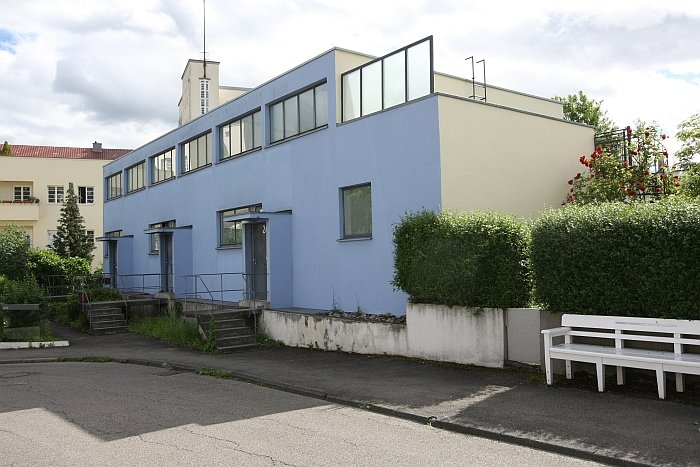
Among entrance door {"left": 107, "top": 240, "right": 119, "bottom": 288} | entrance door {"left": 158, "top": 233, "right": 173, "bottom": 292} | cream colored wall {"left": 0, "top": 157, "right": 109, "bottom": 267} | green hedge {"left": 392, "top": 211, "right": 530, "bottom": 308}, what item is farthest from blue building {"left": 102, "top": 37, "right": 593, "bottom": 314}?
cream colored wall {"left": 0, "top": 157, "right": 109, "bottom": 267}

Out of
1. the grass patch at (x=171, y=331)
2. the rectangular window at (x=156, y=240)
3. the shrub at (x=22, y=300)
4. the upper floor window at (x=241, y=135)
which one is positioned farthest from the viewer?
the rectangular window at (x=156, y=240)

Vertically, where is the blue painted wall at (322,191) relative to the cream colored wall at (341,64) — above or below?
below

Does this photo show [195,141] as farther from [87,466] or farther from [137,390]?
[87,466]

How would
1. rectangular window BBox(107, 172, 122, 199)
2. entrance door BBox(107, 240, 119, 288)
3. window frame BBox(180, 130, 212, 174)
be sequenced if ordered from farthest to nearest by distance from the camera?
rectangular window BBox(107, 172, 122, 199) → entrance door BBox(107, 240, 119, 288) → window frame BBox(180, 130, 212, 174)

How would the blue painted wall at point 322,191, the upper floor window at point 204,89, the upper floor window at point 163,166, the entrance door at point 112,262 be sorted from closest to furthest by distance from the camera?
the blue painted wall at point 322,191, the upper floor window at point 163,166, the entrance door at point 112,262, the upper floor window at point 204,89

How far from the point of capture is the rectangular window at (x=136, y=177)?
31655 mm

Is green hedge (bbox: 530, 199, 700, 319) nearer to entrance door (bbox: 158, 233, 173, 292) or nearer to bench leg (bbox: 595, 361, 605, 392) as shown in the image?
bench leg (bbox: 595, 361, 605, 392)

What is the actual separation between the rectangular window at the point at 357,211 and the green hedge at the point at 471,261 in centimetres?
338

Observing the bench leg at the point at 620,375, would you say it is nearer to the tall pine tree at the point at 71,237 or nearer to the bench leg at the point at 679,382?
the bench leg at the point at 679,382

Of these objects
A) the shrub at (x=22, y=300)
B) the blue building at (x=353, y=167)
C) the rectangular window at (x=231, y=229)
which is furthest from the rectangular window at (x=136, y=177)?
the shrub at (x=22, y=300)

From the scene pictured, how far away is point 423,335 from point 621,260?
4199 mm

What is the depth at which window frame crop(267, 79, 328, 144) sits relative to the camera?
17472 mm

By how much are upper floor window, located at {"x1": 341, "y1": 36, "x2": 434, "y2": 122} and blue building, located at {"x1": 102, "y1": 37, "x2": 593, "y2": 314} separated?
3 centimetres

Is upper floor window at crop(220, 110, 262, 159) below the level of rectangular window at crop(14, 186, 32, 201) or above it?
below
